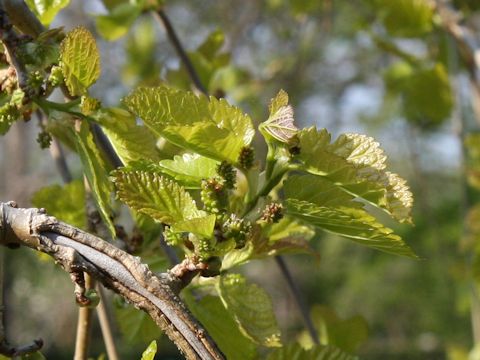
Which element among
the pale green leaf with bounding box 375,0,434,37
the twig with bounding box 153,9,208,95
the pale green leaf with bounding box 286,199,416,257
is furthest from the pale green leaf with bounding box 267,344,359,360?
the pale green leaf with bounding box 375,0,434,37

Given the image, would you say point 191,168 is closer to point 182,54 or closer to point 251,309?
point 251,309

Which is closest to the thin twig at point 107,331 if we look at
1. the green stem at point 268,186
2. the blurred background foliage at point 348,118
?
the blurred background foliage at point 348,118

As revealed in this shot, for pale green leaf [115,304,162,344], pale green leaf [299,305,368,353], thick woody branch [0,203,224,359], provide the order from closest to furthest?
thick woody branch [0,203,224,359] < pale green leaf [115,304,162,344] < pale green leaf [299,305,368,353]

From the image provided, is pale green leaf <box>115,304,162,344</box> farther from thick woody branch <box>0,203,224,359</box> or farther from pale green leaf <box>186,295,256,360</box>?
thick woody branch <box>0,203,224,359</box>

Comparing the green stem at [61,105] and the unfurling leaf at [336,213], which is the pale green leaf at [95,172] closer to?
the green stem at [61,105]

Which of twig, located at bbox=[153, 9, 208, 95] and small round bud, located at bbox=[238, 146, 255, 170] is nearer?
small round bud, located at bbox=[238, 146, 255, 170]

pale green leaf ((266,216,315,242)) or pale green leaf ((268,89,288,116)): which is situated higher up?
pale green leaf ((268,89,288,116))
